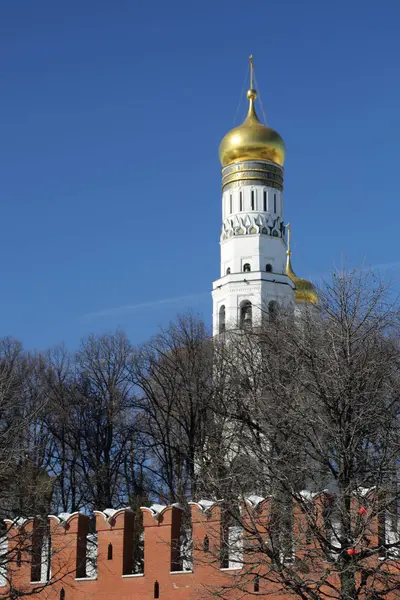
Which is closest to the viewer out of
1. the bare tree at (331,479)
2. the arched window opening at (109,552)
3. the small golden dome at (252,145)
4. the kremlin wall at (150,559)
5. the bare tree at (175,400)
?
the bare tree at (331,479)

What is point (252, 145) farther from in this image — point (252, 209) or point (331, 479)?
point (331, 479)

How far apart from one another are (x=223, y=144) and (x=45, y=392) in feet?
81.6

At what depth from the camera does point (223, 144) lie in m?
64.6

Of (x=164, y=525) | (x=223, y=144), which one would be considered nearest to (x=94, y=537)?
(x=164, y=525)

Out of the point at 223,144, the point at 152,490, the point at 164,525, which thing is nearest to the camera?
the point at 164,525

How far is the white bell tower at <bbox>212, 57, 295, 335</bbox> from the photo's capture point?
207 feet

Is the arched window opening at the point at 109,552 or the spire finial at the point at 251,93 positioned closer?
the arched window opening at the point at 109,552

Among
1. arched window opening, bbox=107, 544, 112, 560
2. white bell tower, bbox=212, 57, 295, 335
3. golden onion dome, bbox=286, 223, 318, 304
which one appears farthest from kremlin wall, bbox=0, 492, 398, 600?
golden onion dome, bbox=286, 223, 318, 304

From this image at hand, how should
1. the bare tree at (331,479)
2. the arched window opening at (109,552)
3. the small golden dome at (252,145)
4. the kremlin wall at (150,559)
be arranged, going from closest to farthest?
the bare tree at (331,479)
the kremlin wall at (150,559)
the arched window opening at (109,552)
the small golden dome at (252,145)

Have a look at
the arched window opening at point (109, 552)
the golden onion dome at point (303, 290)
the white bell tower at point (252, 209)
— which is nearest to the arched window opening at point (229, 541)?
the arched window opening at point (109, 552)

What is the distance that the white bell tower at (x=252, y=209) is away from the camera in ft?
207

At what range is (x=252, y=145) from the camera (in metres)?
63.7

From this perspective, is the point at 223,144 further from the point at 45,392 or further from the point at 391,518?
the point at 391,518

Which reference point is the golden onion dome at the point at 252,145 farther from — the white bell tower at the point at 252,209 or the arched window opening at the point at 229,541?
the arched window opening at the point at 229,541
